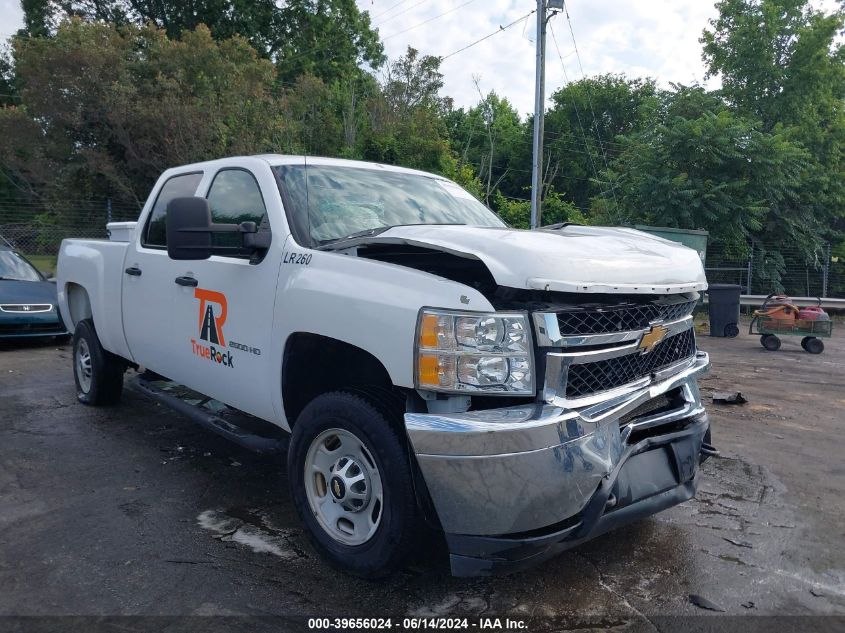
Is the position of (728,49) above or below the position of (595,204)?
above

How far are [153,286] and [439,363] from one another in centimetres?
290

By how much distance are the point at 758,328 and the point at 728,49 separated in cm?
Answer: 1950

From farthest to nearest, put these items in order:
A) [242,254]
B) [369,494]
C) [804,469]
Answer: [804,469] < [242,254] < [369,494]

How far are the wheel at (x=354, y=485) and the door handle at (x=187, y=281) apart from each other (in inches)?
56.2

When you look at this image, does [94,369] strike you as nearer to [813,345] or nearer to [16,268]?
[16,268]

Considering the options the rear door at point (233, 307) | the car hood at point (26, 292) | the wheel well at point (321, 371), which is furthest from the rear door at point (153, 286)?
the car hood at point (26, 292)

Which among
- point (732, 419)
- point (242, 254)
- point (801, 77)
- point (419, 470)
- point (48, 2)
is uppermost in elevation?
point (48, 2)

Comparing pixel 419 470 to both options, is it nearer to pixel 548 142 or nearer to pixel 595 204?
pixel 595 204

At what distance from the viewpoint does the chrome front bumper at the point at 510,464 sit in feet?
8.23

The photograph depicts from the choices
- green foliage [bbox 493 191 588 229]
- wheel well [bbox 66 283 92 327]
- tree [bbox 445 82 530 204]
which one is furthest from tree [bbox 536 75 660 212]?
wheel well [bbox 66 283 92 327]

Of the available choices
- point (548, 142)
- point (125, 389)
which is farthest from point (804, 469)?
point (548, 142)

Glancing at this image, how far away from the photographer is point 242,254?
12.5ft

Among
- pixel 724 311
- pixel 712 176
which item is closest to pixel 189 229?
pixel 724 311

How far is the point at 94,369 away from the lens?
5898 mm
